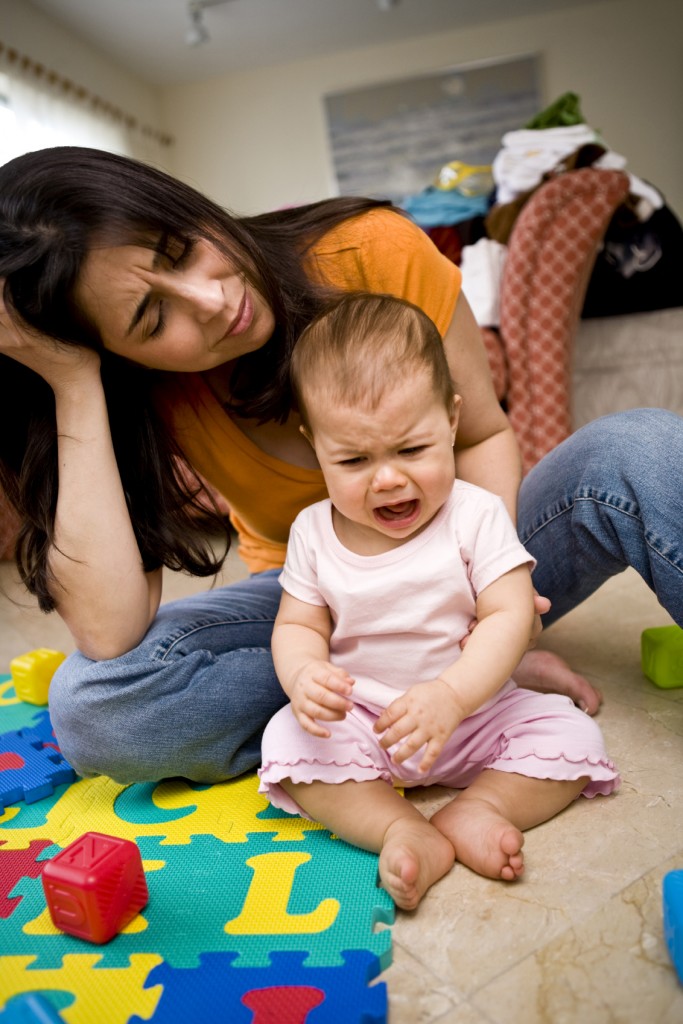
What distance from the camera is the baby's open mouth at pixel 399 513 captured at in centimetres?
83

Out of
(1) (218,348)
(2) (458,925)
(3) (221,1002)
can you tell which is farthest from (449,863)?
(1) (218,348)

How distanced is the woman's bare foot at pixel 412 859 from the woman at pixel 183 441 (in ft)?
0.90

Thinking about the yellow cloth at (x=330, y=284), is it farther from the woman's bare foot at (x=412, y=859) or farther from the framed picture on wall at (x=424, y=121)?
the framed picture on wall at (x=424, y=121)

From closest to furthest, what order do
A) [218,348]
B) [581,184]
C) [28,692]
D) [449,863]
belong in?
1. [449,863]
2. [218,348]
3. [28,692]
4. [581,184]

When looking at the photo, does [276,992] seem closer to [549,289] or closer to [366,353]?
[366,353]

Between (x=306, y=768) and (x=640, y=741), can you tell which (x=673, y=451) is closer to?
(x=640, y=741)

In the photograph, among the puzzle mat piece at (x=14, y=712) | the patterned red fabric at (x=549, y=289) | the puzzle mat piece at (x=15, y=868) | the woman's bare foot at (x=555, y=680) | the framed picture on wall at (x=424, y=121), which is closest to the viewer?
the puzzle mat piece at (x=15, y=868)

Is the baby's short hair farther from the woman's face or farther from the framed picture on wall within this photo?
the framed picture on wall

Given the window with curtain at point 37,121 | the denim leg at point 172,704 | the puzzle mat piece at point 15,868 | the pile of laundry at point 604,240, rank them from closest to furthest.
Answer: the puzzle mat piece at point 15,868
the denim leg at point 172,704
the pile of laundry at point 604,240
the window with curtain at point 37,121

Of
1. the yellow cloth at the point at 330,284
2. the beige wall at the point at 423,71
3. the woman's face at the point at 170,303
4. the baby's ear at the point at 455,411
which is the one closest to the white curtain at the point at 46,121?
the beige wall at the point at 423,71

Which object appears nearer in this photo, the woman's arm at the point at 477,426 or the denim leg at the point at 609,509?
the denim leg at the point at 609,509

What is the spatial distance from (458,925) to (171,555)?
0.53m

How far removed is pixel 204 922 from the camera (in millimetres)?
719

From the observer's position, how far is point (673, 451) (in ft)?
2.69
